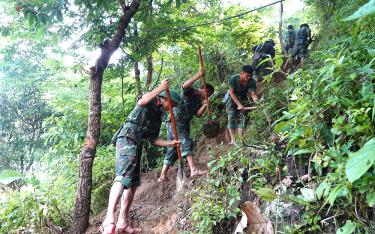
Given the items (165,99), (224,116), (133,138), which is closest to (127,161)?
(133,138)

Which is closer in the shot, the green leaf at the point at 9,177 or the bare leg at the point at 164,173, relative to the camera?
the green leaf at the point at 9,177

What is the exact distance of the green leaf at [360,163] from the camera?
1.72 metres

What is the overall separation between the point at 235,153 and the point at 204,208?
92 cm

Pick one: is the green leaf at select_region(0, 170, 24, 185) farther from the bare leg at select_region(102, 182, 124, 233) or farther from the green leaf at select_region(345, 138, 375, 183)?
the green leaf at select_region(345, 138, 375, 183)

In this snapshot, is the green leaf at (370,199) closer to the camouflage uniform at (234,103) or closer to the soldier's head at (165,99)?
the soldier's head at (165,99)

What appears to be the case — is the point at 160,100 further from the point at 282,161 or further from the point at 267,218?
the point at 267,218

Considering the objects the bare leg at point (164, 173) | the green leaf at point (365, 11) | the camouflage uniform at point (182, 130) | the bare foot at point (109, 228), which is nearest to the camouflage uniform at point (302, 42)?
the camouflage uniform at point (182, 130)

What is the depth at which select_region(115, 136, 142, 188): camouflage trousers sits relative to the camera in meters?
4.22

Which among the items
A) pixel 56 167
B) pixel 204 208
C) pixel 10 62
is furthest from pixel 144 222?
pixel 10 62

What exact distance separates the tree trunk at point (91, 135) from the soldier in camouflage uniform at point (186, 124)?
145 centimetres

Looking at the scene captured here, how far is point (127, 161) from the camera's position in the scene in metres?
4.29

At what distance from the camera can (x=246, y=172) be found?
12.9 feet

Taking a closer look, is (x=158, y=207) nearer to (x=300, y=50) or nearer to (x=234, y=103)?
(x=234, y=103)

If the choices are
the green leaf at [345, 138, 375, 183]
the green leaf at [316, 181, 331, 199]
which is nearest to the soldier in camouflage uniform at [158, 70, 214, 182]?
the green leaf at [316, 181, 331, 199]
